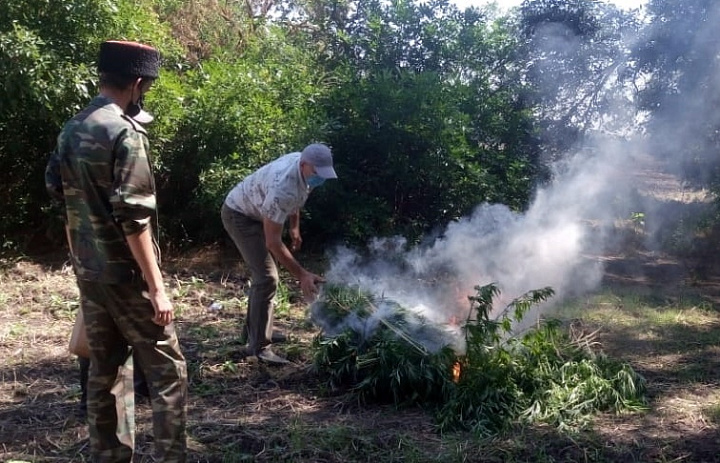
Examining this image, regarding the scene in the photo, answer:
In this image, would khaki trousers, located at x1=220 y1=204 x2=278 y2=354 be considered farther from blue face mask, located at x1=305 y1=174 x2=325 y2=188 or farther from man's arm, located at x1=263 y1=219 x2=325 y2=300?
blue face mask, located at x1=305 y1=174 x2=325 y2=188

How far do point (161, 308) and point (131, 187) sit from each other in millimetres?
569

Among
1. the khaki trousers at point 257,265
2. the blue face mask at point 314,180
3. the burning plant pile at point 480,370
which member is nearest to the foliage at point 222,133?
the khaki trousers at point 257,265

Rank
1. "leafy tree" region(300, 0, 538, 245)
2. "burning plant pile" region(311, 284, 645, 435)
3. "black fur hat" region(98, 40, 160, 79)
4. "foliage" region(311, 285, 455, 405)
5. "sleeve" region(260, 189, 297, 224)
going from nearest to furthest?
1. "black fur hat" region(98, 40, 160, 79)
2. "burning plant pile" region(311, 284, 645, 435)
3. "foliage" region(311, 285, 455, 405)
4. "sleeve" region(260, 189, 297, 224)
5. "leafy tree" region(300, 0, 538, 245)

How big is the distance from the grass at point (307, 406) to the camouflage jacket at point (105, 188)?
1.37 m

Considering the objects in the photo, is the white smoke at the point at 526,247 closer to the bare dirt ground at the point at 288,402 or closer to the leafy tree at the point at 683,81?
the leafy tree at the point at 683,81

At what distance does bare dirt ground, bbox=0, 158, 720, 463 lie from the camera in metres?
4.18

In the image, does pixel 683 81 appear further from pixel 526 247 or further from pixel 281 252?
pixel 281 252

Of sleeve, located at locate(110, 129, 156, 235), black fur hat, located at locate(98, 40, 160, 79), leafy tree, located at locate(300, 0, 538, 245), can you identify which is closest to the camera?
sleeve, located at locate(110, 129, 156, 235)

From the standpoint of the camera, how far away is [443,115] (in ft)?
31.1

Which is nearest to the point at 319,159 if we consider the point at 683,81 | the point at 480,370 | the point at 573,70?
the point at 480,370

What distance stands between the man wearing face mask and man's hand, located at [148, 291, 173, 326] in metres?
1.81

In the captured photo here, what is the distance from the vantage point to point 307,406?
→ 4.96m

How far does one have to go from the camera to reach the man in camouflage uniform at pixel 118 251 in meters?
3.20

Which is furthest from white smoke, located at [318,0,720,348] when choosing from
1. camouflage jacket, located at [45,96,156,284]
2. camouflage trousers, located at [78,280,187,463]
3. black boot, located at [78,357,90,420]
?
camouflage jacket, located at [45,96,156,284]
